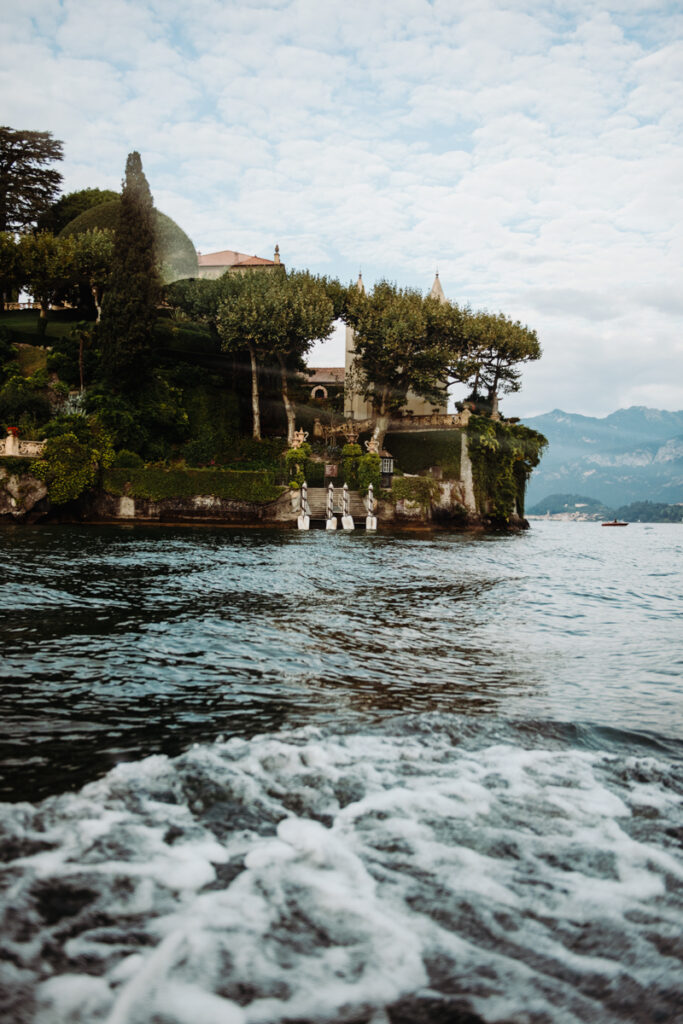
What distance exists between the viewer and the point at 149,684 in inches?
243

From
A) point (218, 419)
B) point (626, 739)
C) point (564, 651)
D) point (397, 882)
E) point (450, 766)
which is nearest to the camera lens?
point (397, 882)

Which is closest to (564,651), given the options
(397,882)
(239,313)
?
(397,882)

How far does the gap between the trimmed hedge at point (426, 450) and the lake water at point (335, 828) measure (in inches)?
1328

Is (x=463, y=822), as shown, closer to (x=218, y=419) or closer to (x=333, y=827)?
(x=333, y=827)

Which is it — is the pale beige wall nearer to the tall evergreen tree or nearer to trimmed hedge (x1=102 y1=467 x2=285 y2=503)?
the tall evergreen tree

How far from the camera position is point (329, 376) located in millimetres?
57344

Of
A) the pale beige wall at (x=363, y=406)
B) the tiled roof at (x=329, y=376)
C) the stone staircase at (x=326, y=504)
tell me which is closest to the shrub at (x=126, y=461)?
the stone staircase at (x=326, y=504)

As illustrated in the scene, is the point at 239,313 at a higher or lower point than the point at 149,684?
higher

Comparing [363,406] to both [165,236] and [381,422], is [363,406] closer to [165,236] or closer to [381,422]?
[381,422]

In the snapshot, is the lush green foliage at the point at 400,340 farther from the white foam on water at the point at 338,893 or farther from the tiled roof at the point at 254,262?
the white foam on water at the point at 338,893

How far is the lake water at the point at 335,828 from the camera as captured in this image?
2352 millimetres

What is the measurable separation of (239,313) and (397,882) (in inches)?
1493

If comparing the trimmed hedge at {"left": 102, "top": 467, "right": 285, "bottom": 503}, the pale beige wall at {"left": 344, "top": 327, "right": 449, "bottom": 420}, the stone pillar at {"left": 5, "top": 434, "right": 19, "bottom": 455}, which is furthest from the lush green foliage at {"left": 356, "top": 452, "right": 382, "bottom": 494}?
the stone pillar at {"left": 5, "top": 434, "right": 19, "bottom": 455}

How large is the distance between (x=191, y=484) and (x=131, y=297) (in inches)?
479
